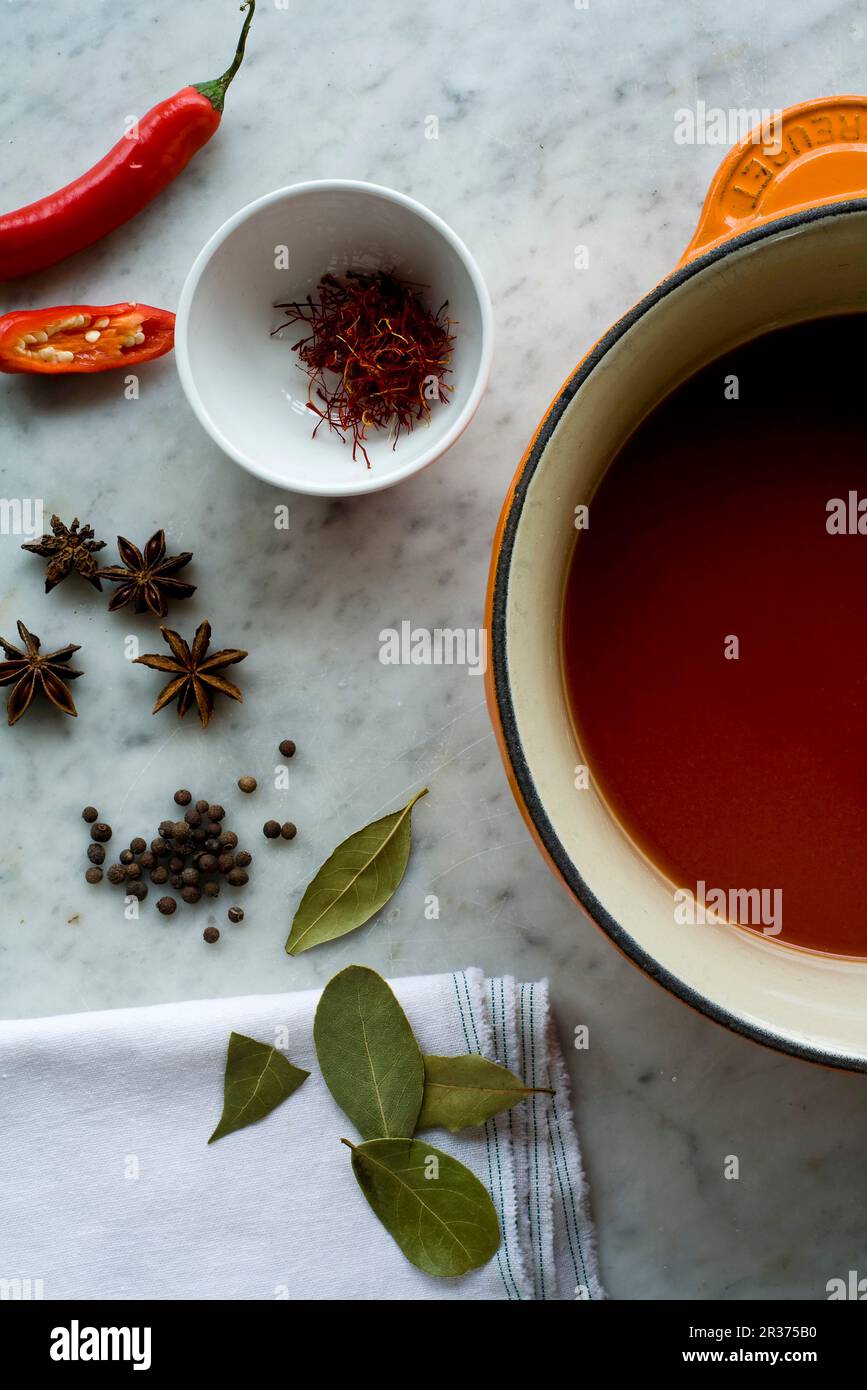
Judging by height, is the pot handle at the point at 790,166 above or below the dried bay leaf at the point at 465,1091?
above

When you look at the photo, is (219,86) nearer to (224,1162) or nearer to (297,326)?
(297,326)

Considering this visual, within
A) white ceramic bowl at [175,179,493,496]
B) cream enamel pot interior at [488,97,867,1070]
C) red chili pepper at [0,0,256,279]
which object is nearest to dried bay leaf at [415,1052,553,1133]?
cream enamel pot interior at [488,97,867,1070]

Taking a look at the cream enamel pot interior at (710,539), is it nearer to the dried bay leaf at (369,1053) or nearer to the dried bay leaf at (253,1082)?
the dried bay leaf at (369,1053)

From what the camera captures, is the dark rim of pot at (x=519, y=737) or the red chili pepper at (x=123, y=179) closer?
the dark rim of pot at (x=519, y=737)

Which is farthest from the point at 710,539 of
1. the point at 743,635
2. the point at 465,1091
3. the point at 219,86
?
the point at 219,86

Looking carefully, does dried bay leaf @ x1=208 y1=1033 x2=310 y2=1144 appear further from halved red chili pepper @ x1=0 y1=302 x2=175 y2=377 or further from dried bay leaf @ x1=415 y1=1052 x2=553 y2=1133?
halved red chili pepper @ x1=0 y1=302 x2=175 y2=377

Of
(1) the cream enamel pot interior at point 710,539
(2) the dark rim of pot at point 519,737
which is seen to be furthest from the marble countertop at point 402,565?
(2) the dark rim of pot at point 519,737
